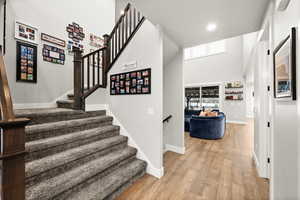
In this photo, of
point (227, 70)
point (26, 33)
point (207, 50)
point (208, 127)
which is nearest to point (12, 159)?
point (26, 33)

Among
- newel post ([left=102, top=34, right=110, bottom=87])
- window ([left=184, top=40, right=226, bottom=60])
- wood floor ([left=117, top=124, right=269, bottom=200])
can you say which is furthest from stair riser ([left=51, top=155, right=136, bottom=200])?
window ([left=184, top=40, right=226, bottom=60])

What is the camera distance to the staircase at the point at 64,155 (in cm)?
99

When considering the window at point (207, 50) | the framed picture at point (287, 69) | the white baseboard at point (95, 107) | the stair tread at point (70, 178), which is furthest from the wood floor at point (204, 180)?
the window at point (207, 50)

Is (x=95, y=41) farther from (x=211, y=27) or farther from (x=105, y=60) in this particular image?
(x=211, y=27)

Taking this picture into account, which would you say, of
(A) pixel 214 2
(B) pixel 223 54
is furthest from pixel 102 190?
(B) pixel 223 54

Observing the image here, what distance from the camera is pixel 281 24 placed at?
4.39 feet

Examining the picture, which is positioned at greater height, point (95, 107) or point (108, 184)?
point (95, 107)

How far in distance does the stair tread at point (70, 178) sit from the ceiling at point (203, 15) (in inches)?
93.1

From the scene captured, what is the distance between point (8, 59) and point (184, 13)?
3.45 metres

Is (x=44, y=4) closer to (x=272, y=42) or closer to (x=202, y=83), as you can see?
(x=272, y=42)

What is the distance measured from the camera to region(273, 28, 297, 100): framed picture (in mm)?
1040

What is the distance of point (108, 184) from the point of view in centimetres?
183

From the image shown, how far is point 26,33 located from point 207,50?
8698mm

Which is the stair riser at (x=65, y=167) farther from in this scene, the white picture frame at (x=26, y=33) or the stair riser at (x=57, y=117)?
the white picture frame at (x=26, y=33)
